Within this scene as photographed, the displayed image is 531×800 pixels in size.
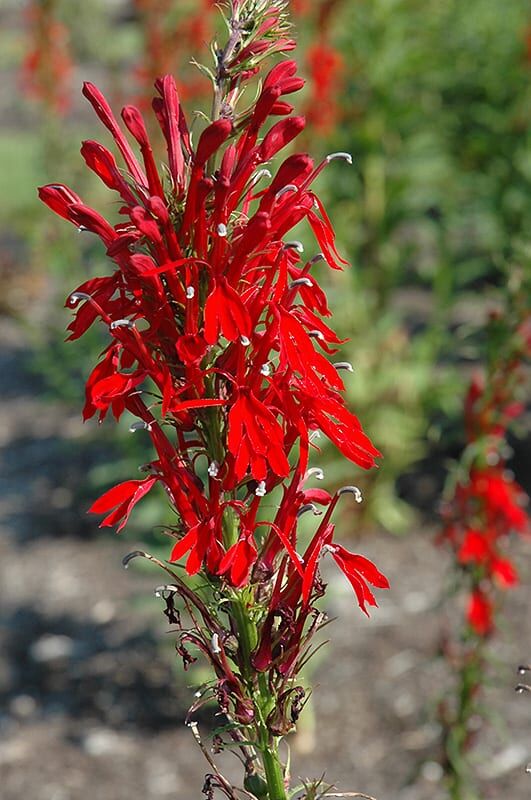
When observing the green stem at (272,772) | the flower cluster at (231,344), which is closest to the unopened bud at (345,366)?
the flower cluster at (231,344)

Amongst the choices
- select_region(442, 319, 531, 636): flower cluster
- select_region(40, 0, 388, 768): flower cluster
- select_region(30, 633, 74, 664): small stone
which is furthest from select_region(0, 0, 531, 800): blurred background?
select_region(40, 0, 388, 768): flower cluster

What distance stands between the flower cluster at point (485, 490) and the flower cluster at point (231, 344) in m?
1.22

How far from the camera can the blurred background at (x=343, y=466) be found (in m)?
3.45

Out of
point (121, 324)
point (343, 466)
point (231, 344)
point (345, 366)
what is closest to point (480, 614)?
point (345, 366)

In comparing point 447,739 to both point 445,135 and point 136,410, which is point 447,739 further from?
point 445,135

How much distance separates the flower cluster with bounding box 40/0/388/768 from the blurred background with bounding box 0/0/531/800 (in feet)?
3.82

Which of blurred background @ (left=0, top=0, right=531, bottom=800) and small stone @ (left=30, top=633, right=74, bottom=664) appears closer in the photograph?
blurred background @ (left=0, top=0, right=531, bottom=800)

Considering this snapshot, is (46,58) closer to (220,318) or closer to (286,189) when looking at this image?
(286,189)

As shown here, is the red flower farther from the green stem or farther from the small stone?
the small stone

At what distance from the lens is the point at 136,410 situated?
1.33 metres

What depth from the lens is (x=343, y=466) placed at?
4332 millimetres

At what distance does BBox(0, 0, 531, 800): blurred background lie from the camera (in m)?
3.45

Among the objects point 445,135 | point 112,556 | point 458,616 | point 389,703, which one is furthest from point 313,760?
point 445,135

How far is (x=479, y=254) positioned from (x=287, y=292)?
6233 mm
